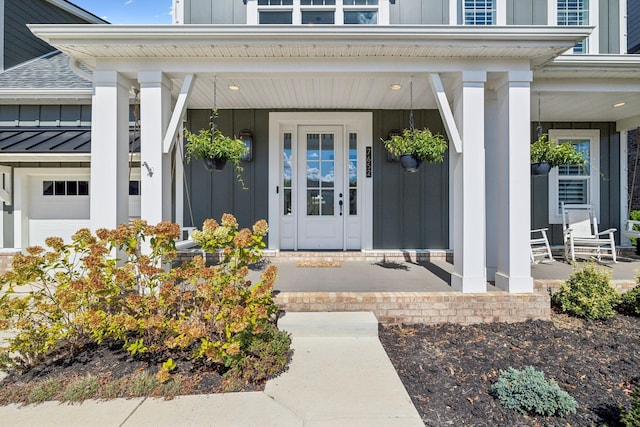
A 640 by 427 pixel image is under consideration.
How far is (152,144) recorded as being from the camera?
3.28 meters

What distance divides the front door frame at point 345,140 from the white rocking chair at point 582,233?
289cm

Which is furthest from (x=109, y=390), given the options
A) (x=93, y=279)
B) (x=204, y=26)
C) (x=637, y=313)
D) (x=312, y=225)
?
(x=637, y=313)

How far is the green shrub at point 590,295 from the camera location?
3.14 metres

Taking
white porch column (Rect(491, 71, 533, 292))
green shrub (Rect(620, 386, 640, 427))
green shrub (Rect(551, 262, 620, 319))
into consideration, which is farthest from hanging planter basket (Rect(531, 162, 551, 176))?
green shrub (Rect(620, 386, 640, 427))

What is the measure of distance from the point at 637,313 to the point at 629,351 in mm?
981

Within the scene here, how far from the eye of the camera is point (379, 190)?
5.15 metres

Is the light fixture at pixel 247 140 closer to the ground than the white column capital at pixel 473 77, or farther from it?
closer to the ground

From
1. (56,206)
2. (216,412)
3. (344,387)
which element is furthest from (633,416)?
(56,206)

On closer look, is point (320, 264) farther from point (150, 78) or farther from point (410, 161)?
point (150, 78)

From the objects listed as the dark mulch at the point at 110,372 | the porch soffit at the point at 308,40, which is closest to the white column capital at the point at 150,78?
the porch soffit at the point at 308,40

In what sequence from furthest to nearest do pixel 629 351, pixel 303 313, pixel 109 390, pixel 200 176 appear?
pixel 200 176 < pixel 303 313 < pixel 629 351 < pixel 109 390

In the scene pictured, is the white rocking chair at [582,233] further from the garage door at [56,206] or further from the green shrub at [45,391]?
the garage door at [56,206]

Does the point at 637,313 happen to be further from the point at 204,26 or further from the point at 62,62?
the point at 62,62

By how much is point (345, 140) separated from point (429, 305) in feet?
9.86
